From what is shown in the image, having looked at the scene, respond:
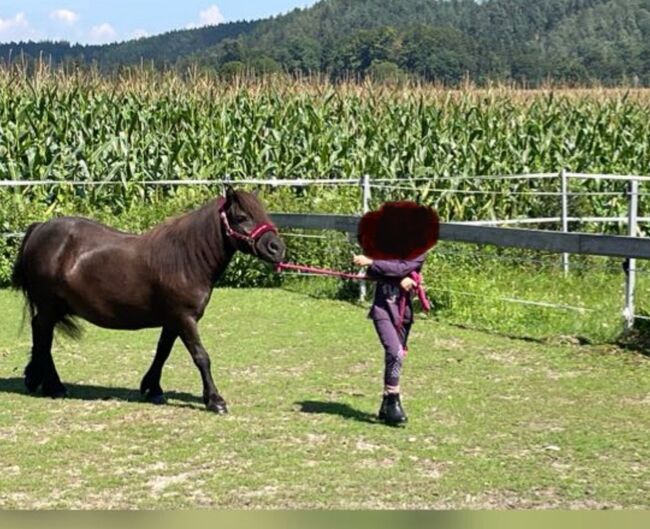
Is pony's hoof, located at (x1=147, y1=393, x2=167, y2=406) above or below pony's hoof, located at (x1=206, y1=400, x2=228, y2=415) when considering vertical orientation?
below

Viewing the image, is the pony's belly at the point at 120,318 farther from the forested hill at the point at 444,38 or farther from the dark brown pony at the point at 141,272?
the forested hill at the point at 444,38

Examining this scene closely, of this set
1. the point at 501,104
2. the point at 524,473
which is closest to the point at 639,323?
the point at 524,473

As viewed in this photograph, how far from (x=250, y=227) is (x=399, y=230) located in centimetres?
115

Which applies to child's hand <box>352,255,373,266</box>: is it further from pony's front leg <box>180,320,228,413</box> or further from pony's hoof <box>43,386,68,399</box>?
pony's hoof <box>43,386,68,399</box>

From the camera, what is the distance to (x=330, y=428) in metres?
7.27

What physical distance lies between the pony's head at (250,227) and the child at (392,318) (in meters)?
0.61

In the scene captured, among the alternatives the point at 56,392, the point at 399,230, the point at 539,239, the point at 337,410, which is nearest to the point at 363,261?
the point at 399,230

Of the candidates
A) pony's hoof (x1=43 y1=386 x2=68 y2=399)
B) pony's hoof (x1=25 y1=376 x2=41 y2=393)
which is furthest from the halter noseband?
pony's hoof (x1=25 y1=376 x2=41 y2=393)

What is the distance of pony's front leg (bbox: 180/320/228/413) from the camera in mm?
7723

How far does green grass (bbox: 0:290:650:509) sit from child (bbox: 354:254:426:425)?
0.19 m

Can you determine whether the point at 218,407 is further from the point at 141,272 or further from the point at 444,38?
the point at 444,38

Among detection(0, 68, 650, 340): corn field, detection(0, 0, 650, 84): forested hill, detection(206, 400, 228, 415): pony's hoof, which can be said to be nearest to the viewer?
detection(206, 400, 228, 415): pony's hoof

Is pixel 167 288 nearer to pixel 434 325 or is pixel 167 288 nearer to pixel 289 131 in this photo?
pixel 434 325

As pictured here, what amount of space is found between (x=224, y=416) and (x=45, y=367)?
1629 mm
